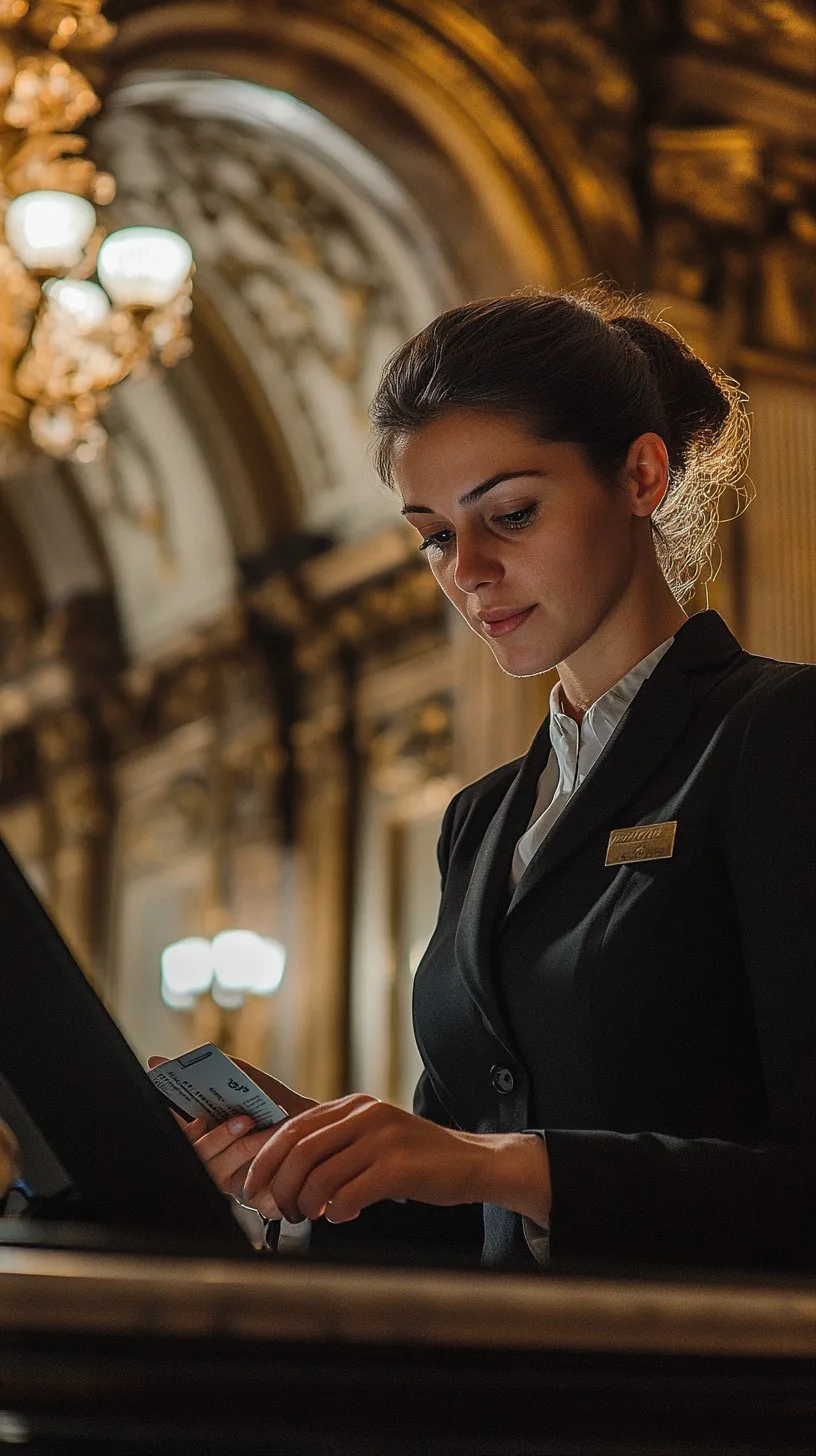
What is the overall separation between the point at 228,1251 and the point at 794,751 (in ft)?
3.00

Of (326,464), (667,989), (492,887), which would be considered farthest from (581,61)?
(667,989)

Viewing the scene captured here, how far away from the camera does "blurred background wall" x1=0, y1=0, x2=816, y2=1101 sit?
6.86m

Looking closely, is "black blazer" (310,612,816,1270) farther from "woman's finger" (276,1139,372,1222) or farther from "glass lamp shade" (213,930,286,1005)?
"glass lamp shade" (213,930,286,1005)

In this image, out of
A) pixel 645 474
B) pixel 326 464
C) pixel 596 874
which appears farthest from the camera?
pixel 326 464

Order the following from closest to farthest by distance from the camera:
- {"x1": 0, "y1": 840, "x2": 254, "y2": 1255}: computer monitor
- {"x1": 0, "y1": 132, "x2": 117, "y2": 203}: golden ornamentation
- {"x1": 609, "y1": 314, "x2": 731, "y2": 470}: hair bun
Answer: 1. {"x1": 0, "y1": 840, "x2": 254, "y2": 1255}: computer monitor
2. {"x1": 609, "y1": 314, "x2": 731, "y2": 470}: hair bun
3. {"x1": 0, "y1": 132, "x2": 117, "y2": 203}: golden ornamentation

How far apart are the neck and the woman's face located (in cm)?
2

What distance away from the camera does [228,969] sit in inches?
368

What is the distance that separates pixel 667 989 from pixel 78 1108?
2.22 feet

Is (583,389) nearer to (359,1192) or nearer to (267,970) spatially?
(359,1192)

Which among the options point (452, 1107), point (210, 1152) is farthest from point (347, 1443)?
point (452, 1107)

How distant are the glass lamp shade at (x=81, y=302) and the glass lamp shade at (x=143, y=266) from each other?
50 millimetres

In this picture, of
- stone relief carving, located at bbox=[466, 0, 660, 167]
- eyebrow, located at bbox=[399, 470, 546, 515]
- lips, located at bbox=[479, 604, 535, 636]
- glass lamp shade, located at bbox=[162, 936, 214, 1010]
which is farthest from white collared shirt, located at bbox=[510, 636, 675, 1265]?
glass lamp shade, located at bbox=[162, 936, 214, 1010]

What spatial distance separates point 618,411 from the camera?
6.71 ft

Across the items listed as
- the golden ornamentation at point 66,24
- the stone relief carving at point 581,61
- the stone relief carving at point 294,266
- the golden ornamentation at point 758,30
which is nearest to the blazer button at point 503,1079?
the golden ornamentation at point 66,24
